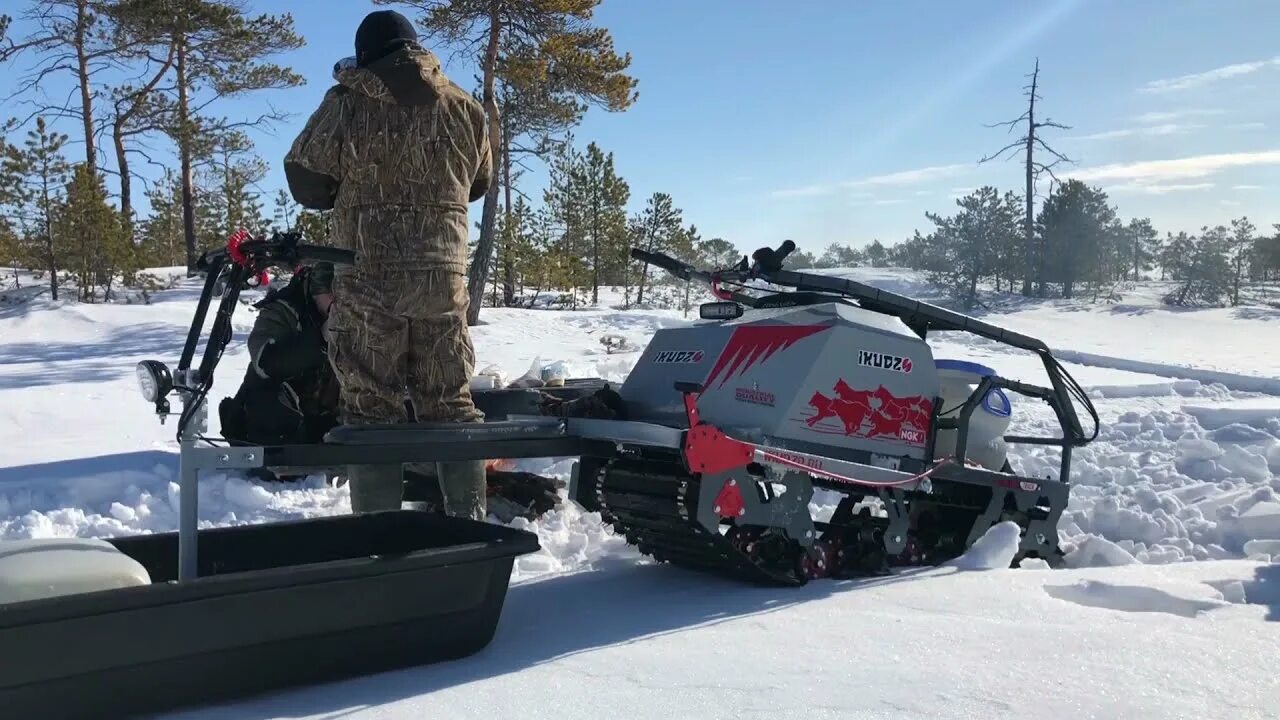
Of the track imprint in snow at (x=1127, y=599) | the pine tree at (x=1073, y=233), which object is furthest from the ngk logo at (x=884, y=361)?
the pine tree at (x=1073, y=233)

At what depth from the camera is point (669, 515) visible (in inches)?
139

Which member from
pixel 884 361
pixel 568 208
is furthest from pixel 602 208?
pixel 884 361

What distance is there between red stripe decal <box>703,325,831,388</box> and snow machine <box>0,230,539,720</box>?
1151 millimetres

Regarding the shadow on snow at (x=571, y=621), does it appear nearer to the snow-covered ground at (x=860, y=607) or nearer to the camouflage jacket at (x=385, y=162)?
the snow-covered ground at (x=860, y=607)

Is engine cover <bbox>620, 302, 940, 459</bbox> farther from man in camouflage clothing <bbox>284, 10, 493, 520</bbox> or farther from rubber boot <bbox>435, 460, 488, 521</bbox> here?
man in camouflage clothing <bbox>284, 10, 493, 520</bbox>

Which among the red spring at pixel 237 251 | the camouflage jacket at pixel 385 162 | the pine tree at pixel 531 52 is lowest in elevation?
the red spring at pixel 237 251

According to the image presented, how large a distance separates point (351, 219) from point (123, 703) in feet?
5.90

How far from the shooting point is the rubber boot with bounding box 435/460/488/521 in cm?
371

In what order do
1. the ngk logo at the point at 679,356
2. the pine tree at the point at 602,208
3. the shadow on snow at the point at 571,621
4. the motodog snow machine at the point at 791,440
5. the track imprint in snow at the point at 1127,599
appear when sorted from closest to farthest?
the shadow on snow at the point at 571,621
the track imprint in snow at the point at 1127,599
the motodog snow machine at the point at 791,440
the ngk logo at the point at 679,356
the pine tree at the point at 602,208

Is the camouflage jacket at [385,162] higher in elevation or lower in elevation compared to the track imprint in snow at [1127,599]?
higher

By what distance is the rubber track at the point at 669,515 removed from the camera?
11.4ft

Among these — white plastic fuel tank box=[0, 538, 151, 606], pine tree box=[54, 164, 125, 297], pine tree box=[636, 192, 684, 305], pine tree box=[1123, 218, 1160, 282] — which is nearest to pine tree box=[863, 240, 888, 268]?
pine tree box=[1123, 218, 1160, 282]

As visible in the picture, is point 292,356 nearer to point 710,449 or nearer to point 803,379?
point 710,449

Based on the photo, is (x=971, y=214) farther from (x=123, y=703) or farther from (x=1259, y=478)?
(x=123, y=703)
